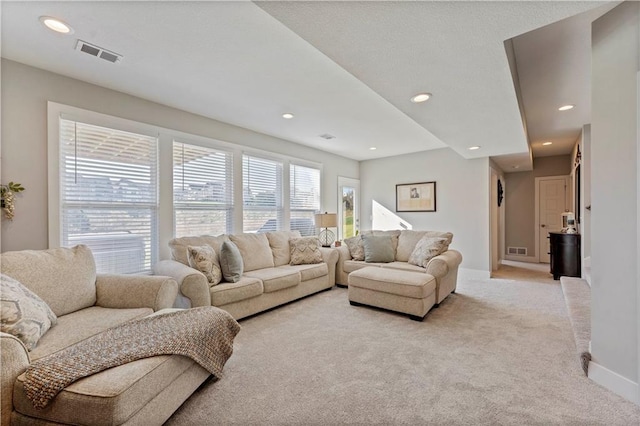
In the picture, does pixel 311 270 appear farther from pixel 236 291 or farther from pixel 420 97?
pixel 420 97

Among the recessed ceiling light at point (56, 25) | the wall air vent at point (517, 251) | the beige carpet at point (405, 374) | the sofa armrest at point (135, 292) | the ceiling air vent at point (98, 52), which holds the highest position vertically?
the recessed ceiling light at point (56, 25)

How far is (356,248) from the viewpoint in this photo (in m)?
4.51

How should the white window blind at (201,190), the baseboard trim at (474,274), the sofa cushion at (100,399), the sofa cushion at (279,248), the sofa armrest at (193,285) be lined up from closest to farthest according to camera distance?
the sofa cushion at (100,399), the sofa armrest at (193,285), the white window blind at (201,190), the sofa cushion at (279,248), the baseboard trim at (474,274)

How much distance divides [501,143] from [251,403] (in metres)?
4.42

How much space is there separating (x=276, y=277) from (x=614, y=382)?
2.91 m

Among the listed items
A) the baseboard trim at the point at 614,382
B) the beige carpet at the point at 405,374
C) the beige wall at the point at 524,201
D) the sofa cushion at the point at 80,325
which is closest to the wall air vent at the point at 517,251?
the beige wall at the point at 524,201

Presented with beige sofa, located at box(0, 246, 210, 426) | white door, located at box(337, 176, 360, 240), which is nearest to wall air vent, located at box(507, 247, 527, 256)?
white door, located at box(337, 176, 360, 240)

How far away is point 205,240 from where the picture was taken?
350cm

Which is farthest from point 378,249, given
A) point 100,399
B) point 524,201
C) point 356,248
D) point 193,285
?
point 524,201

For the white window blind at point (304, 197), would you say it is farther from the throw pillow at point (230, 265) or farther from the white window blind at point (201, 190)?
the throw pillow at point (230, 265)

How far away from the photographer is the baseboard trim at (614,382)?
172cm

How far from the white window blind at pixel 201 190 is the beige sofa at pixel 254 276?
359 millimetres

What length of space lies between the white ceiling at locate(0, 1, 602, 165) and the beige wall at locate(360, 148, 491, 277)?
166 centimetres

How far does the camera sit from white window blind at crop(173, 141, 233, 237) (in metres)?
3.63
